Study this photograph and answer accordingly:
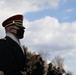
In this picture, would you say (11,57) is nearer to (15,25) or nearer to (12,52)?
(12,52)

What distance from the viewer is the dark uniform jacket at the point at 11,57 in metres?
5.51

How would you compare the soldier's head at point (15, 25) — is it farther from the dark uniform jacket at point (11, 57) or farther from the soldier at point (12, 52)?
the dark uniform jacket at point (11, 57)

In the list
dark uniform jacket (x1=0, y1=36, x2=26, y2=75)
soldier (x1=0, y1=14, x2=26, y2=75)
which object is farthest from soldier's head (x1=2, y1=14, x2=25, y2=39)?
dark uniform jacket (x1=0, y1=36, x2=26, y2=75)

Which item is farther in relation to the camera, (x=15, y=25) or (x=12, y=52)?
(x=15, y=25)

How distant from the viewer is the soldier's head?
18.9ft

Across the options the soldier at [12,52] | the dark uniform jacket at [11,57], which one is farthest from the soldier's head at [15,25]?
the dark uniform jacket at [11,57]

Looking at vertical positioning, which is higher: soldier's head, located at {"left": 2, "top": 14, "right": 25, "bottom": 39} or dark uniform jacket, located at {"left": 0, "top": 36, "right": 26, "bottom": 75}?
soldier's head, located at {"left": 2, "top": 14, "right": 25, "bottom": 39}

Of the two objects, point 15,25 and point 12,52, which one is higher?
point 15,25

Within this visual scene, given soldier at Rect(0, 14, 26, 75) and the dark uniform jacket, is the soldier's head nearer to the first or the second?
soldier at Rect(0, 14, 26, 75)

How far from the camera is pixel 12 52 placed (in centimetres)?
561

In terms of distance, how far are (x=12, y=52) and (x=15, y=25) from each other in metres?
0.51

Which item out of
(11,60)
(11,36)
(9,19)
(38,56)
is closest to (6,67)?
(11,60)

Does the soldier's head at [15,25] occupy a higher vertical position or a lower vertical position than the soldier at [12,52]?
higher

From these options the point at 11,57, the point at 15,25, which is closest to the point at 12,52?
the point at 11,57
